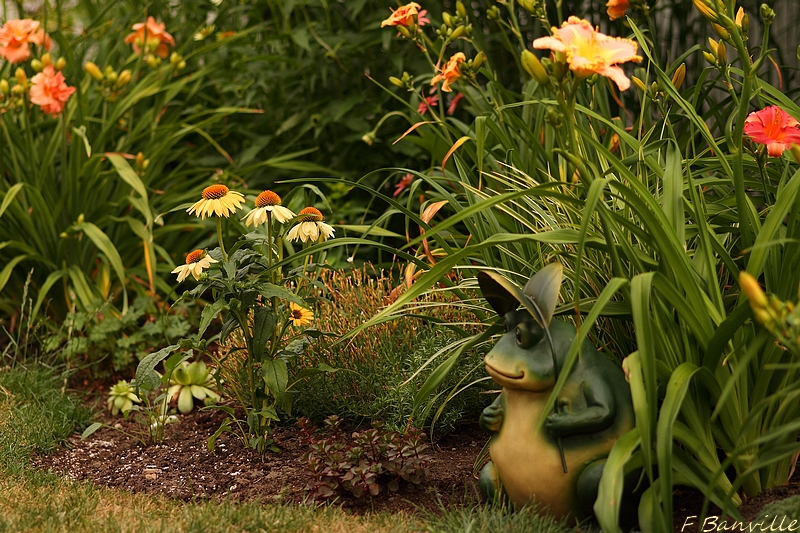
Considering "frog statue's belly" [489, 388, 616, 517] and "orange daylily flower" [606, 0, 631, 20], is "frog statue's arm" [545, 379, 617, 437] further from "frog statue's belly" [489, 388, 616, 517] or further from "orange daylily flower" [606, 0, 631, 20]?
"orange daylily flower" [606, 0, 631, 20]

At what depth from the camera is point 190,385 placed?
3.13 metres

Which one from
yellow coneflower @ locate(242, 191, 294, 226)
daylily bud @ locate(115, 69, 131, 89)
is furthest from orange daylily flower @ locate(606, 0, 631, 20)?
daylily bud @ locate(115, 69, 131, 89)

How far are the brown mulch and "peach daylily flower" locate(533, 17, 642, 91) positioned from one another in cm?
110

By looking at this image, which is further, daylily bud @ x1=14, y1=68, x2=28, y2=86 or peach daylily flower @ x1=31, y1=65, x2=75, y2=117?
peach daylily flower @ x1=31, y1=65, x2=75, y2=117

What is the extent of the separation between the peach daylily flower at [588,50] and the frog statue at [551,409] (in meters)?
0.44

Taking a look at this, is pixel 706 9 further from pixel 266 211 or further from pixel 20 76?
pixel 20 76

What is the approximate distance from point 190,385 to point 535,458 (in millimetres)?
1657

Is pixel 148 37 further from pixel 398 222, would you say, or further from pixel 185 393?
pixel 185 393

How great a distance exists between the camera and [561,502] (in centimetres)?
191

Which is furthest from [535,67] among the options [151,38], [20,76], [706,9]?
[151,38]

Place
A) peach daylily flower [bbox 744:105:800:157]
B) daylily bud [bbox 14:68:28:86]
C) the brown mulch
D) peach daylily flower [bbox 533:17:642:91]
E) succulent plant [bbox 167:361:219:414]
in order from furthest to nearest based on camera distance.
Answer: daylily bud [bbox 14:68:28:86], succulent plant [bbox 167:361:219:414], the brown mulch, peach daylily flower [bbox 744:105:800:157], peach daylily flower [bbox 533:17:642:91]

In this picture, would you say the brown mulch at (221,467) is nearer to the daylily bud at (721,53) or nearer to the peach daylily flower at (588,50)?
the peach daylily flower at (588,50)

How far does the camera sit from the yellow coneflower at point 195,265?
237 cm

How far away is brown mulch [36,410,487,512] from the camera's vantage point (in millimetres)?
2268
